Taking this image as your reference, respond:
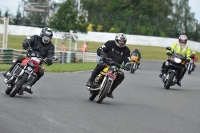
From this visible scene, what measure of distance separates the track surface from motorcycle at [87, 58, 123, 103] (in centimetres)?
24

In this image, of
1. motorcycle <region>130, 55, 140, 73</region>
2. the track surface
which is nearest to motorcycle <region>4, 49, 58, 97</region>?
the track surface

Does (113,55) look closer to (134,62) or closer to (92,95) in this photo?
(92,95)

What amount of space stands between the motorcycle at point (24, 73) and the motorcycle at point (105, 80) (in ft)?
4.50

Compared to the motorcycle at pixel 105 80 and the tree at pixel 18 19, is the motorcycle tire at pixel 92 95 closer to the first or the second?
the motorcycle at pixel 105 80

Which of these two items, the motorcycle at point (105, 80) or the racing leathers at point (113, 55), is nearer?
the motorcycle at point (105, 80)

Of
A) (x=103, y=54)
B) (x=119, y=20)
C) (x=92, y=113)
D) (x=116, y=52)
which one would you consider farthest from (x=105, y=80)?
(x=119, y=20)

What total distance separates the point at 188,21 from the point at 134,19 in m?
5.66

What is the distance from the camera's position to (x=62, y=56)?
39.2 metres

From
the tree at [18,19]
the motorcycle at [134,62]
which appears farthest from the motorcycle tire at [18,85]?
the tree at [18,19]

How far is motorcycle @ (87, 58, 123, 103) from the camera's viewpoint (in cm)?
1491

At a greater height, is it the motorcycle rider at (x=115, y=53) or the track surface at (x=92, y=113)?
the motorcycle rider at (x=115, y=53)

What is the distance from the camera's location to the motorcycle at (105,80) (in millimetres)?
14915

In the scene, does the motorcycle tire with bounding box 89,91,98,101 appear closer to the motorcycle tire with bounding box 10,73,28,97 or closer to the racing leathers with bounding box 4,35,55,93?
the racing leathers with bounding box 4,35,55,93

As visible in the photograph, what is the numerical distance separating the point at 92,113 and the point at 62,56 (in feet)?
87.0
